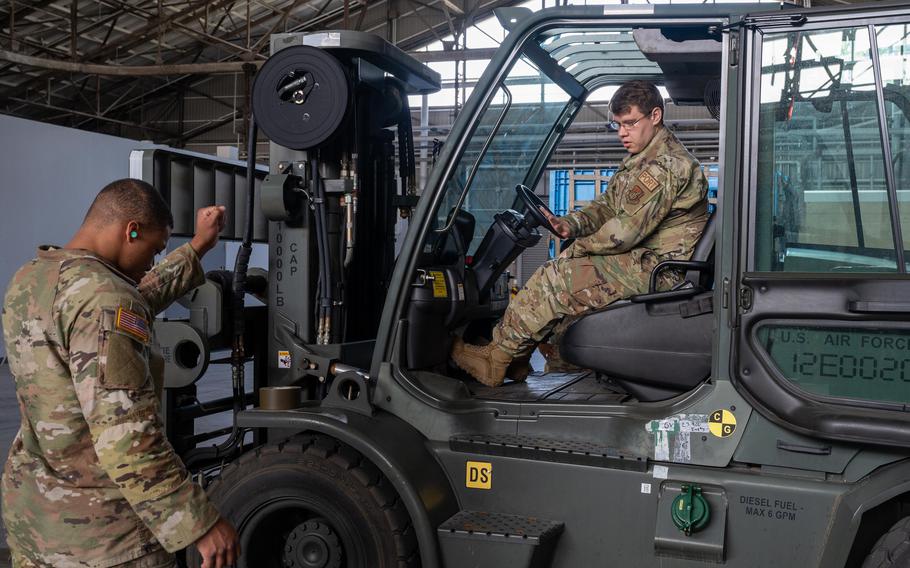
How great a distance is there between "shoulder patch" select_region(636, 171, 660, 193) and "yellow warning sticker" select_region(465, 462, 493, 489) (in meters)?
1.24

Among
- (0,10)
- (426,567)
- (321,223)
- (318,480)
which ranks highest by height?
(0,10)

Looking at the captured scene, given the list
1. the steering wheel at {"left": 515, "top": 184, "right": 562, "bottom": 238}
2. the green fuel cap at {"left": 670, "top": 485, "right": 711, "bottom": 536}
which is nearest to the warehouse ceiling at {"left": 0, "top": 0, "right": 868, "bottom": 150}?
the steering wheel at {"left": 515, "top": 184, "right": 562, "bottom": 238}

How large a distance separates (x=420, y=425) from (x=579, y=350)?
707mm

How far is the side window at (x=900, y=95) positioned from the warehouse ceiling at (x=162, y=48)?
13091 mm

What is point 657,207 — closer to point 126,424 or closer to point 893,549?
point 893,549

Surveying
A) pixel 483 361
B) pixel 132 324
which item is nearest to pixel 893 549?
pixel 483 361

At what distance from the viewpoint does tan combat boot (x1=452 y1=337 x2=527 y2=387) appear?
155 inches

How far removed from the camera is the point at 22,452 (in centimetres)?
238

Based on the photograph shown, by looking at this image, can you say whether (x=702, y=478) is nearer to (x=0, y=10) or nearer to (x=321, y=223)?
(x=321, y=223)

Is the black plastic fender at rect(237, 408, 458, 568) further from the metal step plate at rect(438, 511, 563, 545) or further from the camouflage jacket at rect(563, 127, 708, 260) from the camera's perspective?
the camouflage jacket at rect(563, 127, 708, 260)

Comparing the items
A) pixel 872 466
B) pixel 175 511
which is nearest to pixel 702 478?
pixel 872 466

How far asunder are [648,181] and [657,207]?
0.11m

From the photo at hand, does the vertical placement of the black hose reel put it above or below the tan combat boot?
above

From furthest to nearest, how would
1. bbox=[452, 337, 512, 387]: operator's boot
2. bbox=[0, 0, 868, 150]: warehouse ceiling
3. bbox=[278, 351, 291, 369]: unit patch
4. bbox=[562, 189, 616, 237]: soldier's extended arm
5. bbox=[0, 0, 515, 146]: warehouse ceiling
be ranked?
bbox=[0, 0, 515, 146]: warehouse ceiling, bbox=[0, 0, 868, 150]: warehouse ceiling, bbox=[278, 351, 291, 369]: unit patch, bbox=[452, 337, 512, 387]: operator's boot, bbox=[562, 189, 616, 237]: soldier's extended arm
